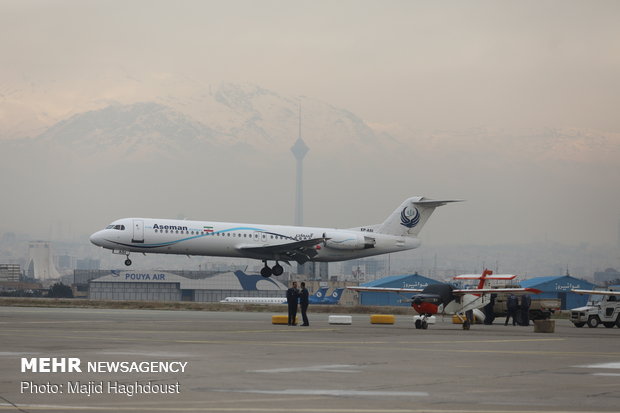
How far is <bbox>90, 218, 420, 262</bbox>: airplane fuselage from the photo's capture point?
228 feet

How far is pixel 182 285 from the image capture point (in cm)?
18425

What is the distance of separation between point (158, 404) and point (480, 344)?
1571 centimetres

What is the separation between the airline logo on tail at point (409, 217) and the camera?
83.3m

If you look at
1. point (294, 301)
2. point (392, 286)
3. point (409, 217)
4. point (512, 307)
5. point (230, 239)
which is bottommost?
point (512, 307)

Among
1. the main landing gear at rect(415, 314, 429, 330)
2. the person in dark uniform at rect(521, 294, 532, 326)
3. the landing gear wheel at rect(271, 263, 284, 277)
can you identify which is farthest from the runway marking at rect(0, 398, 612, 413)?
the landing gear wheel at rect(271, 263, 284, 277)

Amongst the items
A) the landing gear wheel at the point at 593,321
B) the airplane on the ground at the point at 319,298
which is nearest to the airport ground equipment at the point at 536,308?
the landing gear wheel at the point at 593,321

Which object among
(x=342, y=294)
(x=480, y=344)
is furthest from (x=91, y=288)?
(x=480, y=344)

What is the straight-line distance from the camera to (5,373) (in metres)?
16.3

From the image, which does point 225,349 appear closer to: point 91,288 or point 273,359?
point 273,359

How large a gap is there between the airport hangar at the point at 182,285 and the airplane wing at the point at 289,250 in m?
103

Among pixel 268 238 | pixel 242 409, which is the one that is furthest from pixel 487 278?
pixel 268 238

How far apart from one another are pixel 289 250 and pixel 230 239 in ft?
17.2

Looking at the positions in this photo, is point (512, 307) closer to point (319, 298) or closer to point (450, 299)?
point (450, 299)

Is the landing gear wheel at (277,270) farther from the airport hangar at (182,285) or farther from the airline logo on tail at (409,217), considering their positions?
the airport hangar at (182,285)
